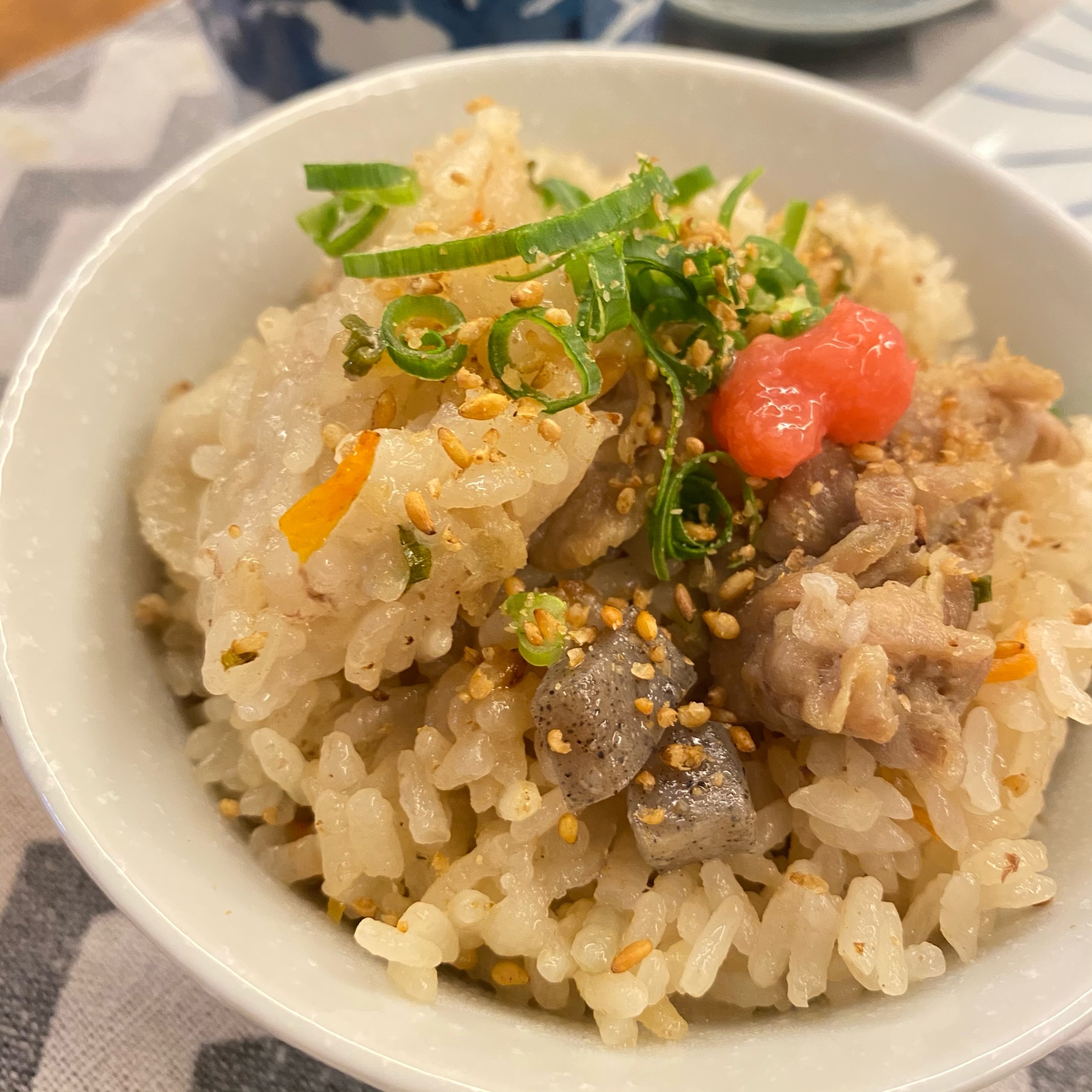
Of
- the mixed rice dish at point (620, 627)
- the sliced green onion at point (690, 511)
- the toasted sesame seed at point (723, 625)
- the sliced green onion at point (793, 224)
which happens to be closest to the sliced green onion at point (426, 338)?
the mixed rice dish at point (620, 627)

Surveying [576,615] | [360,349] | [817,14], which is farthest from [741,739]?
[817,14]

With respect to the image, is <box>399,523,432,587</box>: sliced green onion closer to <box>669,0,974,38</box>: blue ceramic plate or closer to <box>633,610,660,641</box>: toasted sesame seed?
<box>633,610,660,641</box>: toasted sesame seed

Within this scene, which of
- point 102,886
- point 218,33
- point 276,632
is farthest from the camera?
point 218,33

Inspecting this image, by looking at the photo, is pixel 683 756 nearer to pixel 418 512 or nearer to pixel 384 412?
pixel 418 512

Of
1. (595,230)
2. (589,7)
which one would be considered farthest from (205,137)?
(595,230)

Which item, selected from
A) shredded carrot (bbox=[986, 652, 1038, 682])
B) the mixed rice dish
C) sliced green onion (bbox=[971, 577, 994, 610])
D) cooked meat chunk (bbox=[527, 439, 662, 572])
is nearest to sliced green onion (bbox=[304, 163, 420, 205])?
the mixed rice dish

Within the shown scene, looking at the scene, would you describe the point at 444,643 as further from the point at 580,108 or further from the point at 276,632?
the point at 580,108
